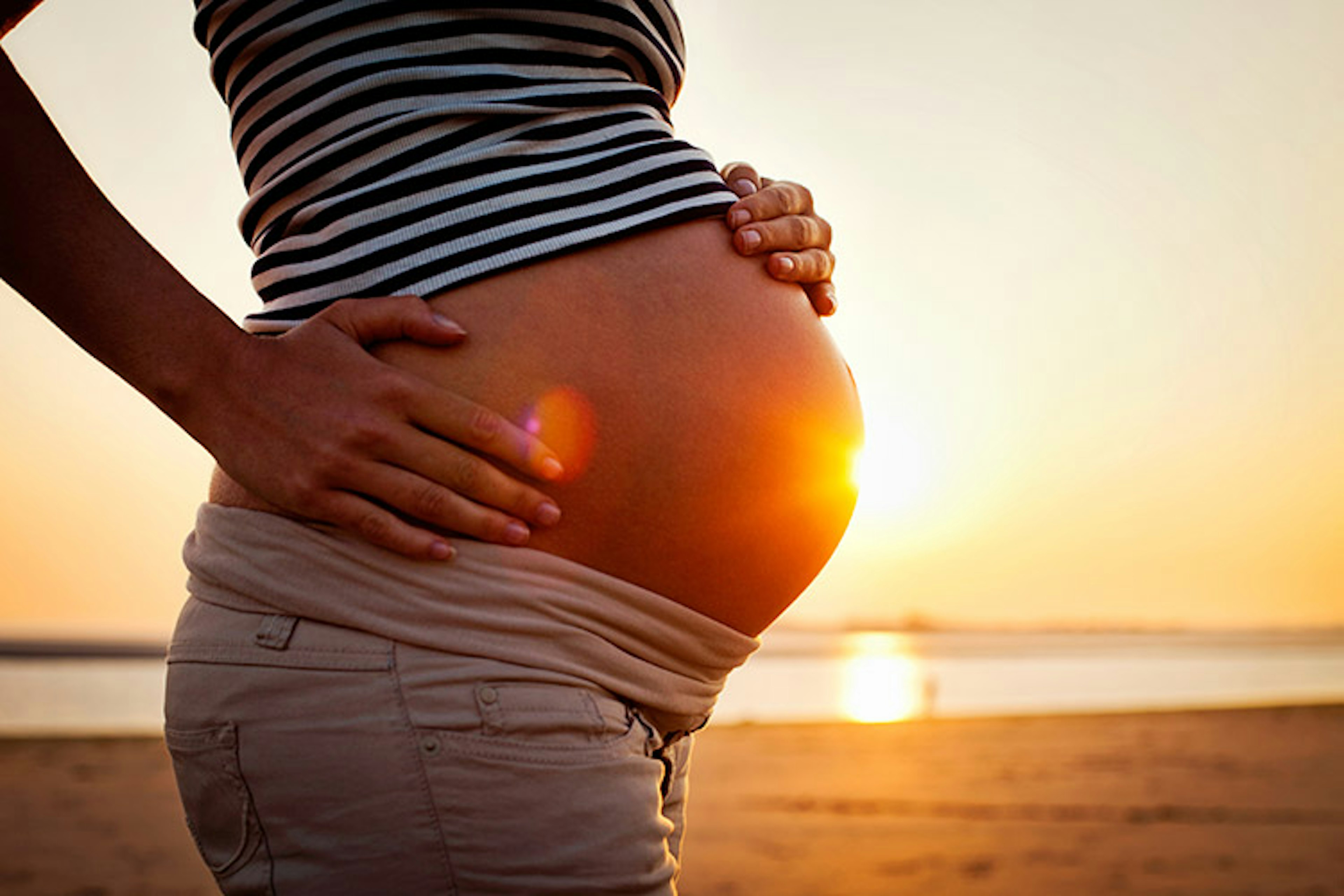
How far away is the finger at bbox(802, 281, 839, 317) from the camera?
3.56ft

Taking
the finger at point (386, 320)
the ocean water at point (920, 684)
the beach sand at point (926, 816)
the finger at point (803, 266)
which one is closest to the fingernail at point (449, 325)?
the finger at point (386, 320)

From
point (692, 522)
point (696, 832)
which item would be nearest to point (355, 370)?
point (692, 522)

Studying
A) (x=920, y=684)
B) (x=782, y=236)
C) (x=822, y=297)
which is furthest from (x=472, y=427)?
(x=920, y=684)

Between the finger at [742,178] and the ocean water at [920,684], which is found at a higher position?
the finger at [742,178]

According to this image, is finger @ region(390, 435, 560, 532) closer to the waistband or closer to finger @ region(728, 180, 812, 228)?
the waistband

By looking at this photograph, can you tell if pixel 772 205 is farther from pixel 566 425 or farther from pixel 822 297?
pixel 566 425

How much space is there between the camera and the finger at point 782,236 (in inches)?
36.9

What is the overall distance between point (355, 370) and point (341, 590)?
0.54ft

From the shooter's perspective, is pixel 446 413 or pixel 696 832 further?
pixel 696 832

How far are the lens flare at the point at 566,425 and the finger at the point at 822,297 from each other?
39 cm

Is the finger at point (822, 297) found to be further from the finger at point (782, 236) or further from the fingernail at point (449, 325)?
the fingernail at point (449, 325)

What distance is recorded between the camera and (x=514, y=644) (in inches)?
27.8

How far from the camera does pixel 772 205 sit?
0.96 m

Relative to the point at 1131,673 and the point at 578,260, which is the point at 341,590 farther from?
the point at 1131,673
